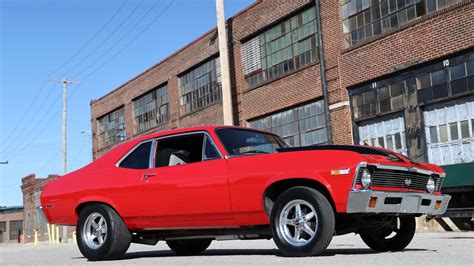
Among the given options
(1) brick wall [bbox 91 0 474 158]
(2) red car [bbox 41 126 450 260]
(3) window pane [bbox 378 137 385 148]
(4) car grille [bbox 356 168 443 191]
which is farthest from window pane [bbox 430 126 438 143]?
(4) car grille [bbox 356 168 443 191]

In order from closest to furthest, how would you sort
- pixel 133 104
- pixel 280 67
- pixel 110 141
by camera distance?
pixel 280 67 → pixel 133 104 → pixel 110 141

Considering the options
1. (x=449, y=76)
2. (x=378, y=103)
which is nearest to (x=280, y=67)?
(x=378, y=103)

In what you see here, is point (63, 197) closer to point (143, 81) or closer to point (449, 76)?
point (449, 76)

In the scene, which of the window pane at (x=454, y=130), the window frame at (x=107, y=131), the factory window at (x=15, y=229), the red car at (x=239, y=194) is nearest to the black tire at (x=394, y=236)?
the red car at (x=239, y=194)

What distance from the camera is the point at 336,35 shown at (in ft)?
70.2

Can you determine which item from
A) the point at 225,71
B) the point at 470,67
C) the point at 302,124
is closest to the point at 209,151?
the point at 470,67

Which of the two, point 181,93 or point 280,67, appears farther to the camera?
point 181,93

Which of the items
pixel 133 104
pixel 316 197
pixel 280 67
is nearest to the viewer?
pixel 316 197

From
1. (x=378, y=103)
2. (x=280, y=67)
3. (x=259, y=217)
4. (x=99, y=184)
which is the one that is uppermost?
(x=280, y=67)

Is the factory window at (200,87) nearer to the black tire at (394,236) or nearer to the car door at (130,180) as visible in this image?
the car door at (130,180)

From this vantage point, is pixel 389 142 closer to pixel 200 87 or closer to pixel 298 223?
pixel 200 87

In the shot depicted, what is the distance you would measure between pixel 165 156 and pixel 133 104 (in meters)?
31.0

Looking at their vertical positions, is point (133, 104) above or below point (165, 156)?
above

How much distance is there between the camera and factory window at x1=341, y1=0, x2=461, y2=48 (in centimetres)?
1830
